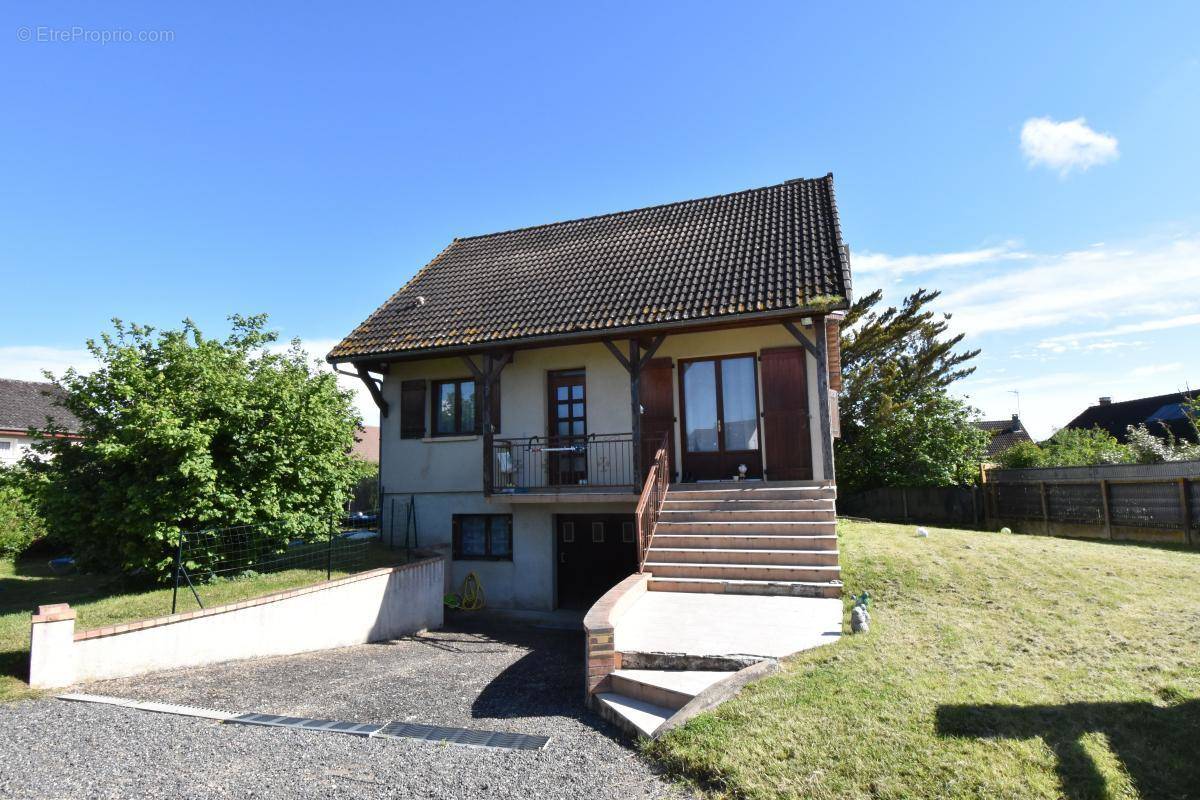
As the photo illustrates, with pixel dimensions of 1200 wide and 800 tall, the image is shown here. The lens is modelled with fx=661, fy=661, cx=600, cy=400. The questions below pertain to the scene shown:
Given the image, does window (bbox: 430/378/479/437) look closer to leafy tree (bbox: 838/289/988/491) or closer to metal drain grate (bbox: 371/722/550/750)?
metal drain grate (bbox: 371/722/550/750)

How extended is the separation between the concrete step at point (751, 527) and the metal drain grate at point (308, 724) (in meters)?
5.23

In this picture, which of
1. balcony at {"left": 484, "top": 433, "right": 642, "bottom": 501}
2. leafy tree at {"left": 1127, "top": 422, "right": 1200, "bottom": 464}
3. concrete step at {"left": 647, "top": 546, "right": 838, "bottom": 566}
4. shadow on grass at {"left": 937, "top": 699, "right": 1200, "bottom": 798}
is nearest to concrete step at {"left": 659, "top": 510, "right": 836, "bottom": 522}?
concrete step at {"left": 647, "top": 546, "right": 838, "bottom": 566}

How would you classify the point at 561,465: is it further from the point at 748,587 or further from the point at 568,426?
the point at 748,587

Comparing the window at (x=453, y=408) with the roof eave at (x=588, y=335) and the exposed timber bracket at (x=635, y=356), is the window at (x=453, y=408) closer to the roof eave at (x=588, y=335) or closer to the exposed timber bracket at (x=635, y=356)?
the roof eave at (x=588, y=335)

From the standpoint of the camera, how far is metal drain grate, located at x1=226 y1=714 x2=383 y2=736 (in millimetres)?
5379

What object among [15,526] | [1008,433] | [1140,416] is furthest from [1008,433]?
[15,526]

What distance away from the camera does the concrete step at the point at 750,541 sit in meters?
8.91

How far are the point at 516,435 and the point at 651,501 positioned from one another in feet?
12.4

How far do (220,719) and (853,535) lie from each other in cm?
991

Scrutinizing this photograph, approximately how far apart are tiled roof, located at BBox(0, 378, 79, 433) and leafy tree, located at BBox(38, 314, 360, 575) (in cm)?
1686

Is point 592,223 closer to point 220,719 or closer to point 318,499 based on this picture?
point 318,499

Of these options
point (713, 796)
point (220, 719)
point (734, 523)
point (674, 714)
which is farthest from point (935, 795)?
point (734, 523)

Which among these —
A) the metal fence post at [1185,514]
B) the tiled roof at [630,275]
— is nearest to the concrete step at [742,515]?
the tiled roof at [630,275]

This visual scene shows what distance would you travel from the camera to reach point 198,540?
9391 millimetres
